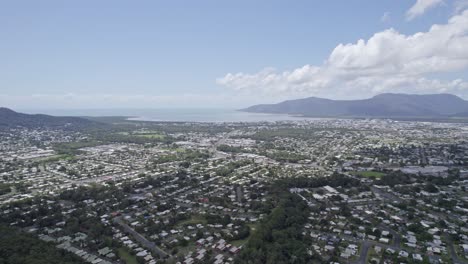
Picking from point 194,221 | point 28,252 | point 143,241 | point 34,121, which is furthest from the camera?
point 34,121

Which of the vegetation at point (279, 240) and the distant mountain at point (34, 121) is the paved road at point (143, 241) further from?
the distant mountain at point (34, 121)

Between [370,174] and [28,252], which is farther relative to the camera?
[370,174]

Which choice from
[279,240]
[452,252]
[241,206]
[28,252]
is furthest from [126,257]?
[452,252]

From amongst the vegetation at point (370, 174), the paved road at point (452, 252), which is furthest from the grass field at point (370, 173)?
the paved road at point (452, 252)

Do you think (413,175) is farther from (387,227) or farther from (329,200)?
(387,227)

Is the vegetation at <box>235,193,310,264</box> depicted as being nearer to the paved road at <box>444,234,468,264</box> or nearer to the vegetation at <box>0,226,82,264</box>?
the paved road at <box>444,234,468,264</box>

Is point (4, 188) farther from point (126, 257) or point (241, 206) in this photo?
point (241, 206)
